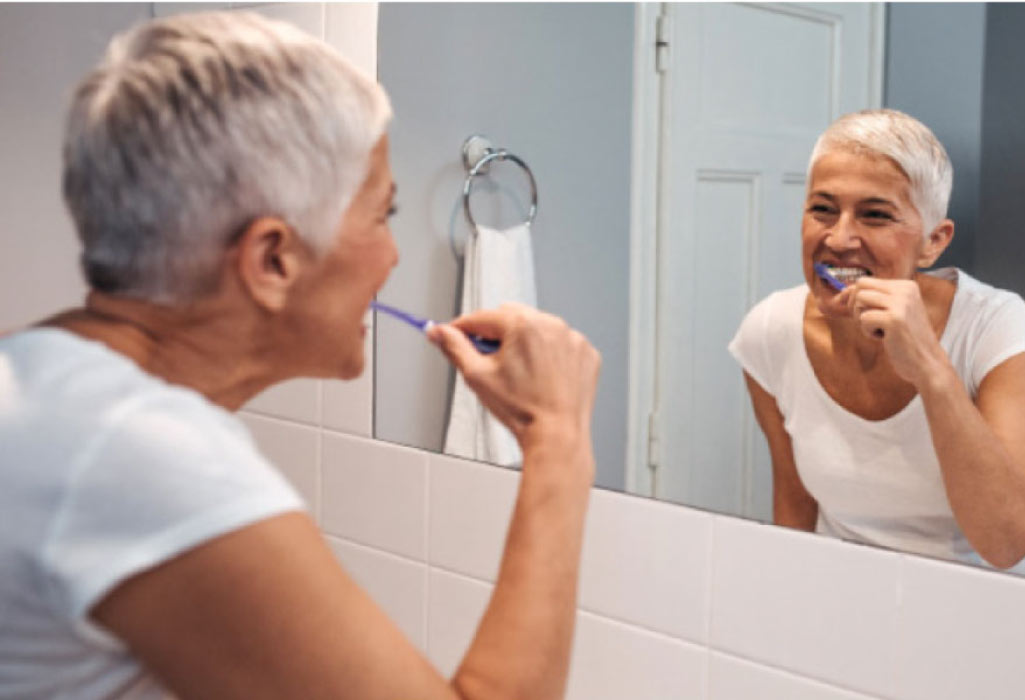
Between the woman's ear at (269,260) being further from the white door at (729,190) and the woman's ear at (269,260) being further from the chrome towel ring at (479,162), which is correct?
the chrome towel ring at (479,162)

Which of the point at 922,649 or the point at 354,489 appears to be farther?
the point at 354,489

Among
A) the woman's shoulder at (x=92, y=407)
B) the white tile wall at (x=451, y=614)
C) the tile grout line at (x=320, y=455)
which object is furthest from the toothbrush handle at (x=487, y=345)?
the tile grout line at (x=320, y=455)

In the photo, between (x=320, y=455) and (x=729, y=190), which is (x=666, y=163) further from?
(x=320, y=455)

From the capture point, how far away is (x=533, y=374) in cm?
90

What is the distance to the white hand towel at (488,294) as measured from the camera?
58.1 inches

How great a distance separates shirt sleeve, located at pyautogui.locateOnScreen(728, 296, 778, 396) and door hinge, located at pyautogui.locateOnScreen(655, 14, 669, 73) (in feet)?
0.91

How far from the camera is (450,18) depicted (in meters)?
1.54

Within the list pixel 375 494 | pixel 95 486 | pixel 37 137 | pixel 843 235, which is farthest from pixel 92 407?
pixel 37 137

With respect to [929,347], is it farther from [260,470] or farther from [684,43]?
[260,470]

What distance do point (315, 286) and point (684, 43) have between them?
59 centimetres

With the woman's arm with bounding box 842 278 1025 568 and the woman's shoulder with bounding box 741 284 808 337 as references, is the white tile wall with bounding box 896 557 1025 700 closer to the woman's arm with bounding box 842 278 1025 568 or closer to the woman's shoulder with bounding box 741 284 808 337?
the woman's arm with bounding box 842 278 1025 568

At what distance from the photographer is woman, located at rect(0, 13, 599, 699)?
677 millimetres

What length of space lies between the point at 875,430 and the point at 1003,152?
0.90 feet

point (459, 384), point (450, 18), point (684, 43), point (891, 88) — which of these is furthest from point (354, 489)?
point (891, 88)
